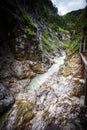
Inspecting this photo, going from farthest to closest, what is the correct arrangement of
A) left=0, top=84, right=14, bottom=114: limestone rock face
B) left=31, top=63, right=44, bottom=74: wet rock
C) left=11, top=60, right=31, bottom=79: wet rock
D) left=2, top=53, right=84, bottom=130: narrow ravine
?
left=31, top=63, right=44, bottom=74: wet rock, left=11, top=60, right=31, bottom=79: wet rock, left=0, top=84, right=14, bottom=114: limestone rock face, left=2, top=53, right=84, bottom=130: narrow ravine

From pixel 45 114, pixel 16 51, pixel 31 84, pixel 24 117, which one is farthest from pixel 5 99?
pixel 16 51

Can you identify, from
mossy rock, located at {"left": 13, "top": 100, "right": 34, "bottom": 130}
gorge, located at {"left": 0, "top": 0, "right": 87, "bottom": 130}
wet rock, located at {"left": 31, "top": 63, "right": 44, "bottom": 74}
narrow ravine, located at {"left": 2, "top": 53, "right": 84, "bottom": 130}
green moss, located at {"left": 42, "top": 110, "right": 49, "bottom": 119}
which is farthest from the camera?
wet rock, located at {"left": 31, "top": 63, "right": 44, "bottom": 74}

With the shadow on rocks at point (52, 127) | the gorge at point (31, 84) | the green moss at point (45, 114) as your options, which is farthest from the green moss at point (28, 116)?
the shadow on rocks at point (52, 127)

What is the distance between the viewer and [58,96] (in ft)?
29.6

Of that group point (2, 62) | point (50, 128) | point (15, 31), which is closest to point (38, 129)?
point (50, 128)

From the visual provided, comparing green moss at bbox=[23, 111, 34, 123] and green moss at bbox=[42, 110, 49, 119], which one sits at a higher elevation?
green moss at bbox=[42, 110, 49, 119]

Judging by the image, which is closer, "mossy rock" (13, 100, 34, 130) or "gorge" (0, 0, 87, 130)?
"gorge" (0, 0, 87, 130)

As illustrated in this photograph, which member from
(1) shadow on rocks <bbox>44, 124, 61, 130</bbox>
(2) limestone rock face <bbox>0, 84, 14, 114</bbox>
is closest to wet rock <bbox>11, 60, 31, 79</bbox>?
(2) limestone rock face <bbox>0, 84, 14, 114</bbox>

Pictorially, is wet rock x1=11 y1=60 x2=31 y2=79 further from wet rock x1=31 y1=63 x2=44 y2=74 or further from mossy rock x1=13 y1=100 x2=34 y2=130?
mossy rock x1=13 y1=100 x2=34 y2=130

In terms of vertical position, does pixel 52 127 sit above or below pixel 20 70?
below

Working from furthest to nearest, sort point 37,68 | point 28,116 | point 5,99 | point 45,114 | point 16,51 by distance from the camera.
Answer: point 37,68 → point 16,51 → point 5,99 → point 28,116 → point 45,114

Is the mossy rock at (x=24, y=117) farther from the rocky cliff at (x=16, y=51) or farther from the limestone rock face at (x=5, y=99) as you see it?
the rocky cliff at (x=16, y=51)

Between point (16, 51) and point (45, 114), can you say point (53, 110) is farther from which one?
point (16, 51)

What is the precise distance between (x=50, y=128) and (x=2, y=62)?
39.2 ft
